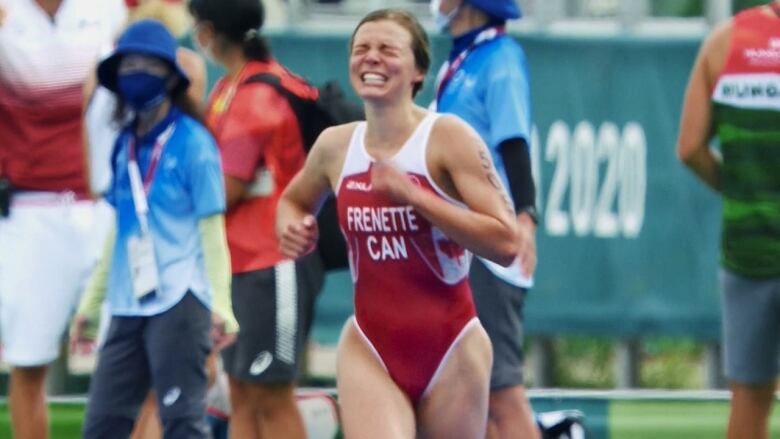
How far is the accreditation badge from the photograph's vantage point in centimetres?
798

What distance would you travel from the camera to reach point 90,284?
8.37 metres

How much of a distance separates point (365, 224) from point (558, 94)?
4.84 m

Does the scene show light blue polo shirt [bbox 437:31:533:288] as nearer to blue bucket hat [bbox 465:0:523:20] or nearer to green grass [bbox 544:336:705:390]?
blue bucket hat [bbox 465:0:523:20]

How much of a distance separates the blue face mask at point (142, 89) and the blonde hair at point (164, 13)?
1208 mm

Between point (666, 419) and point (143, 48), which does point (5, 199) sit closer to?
point (143, 48)

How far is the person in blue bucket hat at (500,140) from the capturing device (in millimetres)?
8000

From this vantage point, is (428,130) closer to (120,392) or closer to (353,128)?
(353,128)

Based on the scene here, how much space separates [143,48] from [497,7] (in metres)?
1.31

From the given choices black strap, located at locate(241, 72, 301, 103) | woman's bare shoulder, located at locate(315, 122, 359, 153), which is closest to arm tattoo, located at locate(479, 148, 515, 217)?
woman's bare shoulder, located at locate(315, 122, 359, 153)

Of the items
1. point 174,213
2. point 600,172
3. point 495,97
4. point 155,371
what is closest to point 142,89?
point 174,213

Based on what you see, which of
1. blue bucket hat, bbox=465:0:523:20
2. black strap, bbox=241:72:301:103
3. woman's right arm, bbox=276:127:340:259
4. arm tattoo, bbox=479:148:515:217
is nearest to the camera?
arm tattoo, bbox=479:148:515:217

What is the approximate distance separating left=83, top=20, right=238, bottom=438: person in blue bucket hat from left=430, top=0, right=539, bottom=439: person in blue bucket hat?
935 millimetres

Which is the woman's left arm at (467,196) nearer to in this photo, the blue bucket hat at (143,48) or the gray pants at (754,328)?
the gray pants at (754,328)

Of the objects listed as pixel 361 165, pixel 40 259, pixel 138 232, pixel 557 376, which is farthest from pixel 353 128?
pixel 557 376
